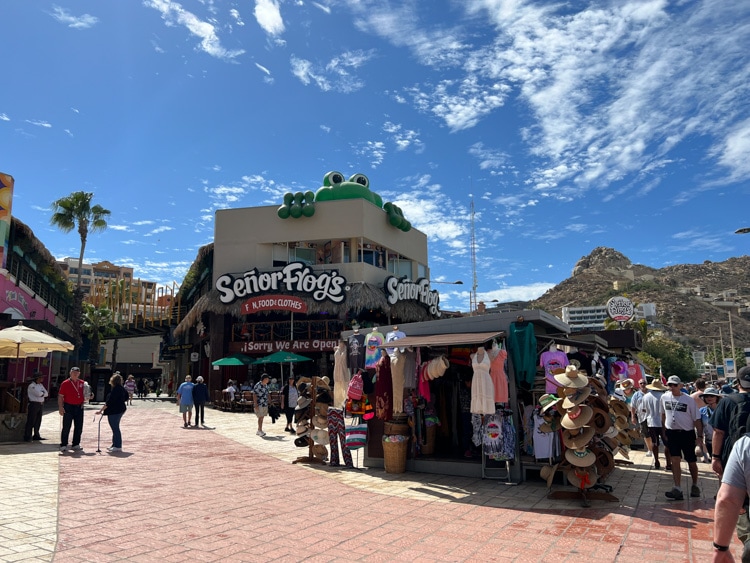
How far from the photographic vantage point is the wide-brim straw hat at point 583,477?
23.5ft

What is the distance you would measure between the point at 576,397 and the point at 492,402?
1.34m

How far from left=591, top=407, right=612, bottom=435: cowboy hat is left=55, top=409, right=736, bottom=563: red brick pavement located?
103cm

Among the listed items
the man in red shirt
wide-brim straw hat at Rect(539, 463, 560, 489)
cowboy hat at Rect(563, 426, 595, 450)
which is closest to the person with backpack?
cowboy hat at Rect(563, 426, 595, 450)

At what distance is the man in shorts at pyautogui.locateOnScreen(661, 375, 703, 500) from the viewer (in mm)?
7402

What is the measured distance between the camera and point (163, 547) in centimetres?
520

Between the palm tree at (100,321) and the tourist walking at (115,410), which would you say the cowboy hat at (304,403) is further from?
the palm tree at (100,321)

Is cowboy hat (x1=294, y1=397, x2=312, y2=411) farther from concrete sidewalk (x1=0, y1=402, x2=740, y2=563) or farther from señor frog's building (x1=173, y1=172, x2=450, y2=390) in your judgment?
señor frog's building (x1=173, y1=172, x2=450, y2=390)

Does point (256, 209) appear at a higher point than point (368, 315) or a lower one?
higher

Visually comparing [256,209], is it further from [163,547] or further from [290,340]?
[163,547]

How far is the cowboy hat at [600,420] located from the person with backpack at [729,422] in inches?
107

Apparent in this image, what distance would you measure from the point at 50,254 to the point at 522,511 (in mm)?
31137

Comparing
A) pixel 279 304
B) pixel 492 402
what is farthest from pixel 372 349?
pixel 279 304

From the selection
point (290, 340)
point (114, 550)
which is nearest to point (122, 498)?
point (114, 550)

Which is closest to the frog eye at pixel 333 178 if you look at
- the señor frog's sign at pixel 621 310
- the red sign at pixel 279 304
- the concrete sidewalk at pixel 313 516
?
the red sign at pixel 279 304
